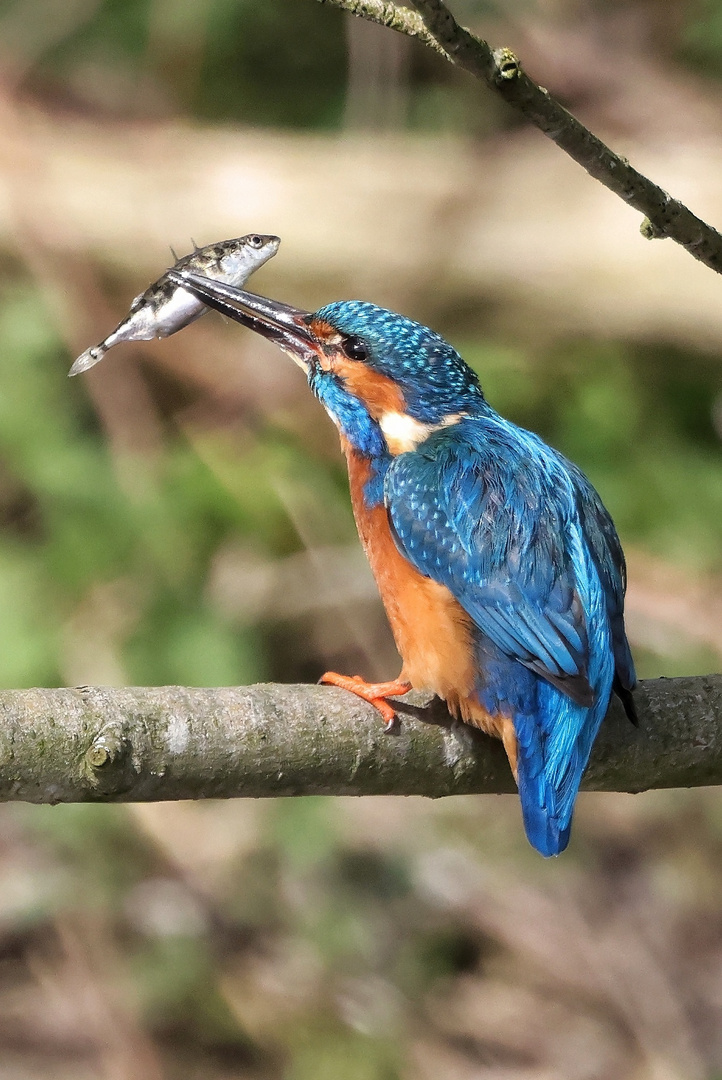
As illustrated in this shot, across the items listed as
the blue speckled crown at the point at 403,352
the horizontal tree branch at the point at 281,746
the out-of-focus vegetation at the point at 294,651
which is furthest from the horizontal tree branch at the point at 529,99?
the out-of-focus vegetation at the point at 294,651

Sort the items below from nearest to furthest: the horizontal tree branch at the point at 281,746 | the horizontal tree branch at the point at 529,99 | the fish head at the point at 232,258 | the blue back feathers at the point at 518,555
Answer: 1. the horizontal tree branch at the point at 529,99
2. the horizontal tree branch at the point at 281,746
3. the blue back feathers at the point at 518,555
4. the fish head at the point at 232,258

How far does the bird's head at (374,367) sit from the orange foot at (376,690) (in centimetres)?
50

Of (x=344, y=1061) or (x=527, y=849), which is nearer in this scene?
(x=344, y=1061)

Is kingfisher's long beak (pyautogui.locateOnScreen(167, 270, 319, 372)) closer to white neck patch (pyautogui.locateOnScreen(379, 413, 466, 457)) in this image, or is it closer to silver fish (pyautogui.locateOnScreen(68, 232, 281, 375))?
silver fish (pyautogui.locateOnScreen(68, 232, 281, 375))

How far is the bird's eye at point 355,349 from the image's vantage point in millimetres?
2473

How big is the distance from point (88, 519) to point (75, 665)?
486mm

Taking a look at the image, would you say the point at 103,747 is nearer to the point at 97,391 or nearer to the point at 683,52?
the point at 97,391

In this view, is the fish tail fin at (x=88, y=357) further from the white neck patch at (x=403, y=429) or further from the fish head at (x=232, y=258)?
the white neck patch at (x=403, y=429)

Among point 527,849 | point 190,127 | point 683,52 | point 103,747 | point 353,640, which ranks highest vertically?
point 683,52

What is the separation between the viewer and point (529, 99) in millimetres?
1594

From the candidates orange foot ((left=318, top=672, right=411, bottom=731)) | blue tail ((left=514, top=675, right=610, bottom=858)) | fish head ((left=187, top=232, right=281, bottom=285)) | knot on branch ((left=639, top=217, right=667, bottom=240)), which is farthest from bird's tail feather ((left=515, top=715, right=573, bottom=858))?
fish head ((left=187, top=232, right=281, bottom=285))

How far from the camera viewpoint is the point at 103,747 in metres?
1.65

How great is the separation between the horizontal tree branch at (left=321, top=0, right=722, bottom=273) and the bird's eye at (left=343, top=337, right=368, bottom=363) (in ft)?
2.48

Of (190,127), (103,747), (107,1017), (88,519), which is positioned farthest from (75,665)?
(190,127)
